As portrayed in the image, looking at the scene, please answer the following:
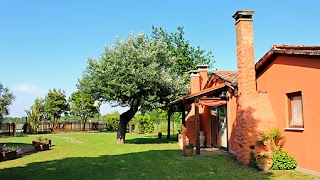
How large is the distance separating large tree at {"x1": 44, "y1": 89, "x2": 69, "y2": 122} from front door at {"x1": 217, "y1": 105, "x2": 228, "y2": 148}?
114 ft

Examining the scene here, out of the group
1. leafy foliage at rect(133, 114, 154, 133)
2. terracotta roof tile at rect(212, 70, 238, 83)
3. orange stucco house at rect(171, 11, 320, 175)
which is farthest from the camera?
leafy foliage at rect(133, 114, 154, 133)

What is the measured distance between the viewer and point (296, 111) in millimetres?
9930

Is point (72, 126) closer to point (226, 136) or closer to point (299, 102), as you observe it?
point (226, 136)

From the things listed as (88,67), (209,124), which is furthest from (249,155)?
(88,67)

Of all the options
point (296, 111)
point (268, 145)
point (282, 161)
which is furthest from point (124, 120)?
point (296, 111)

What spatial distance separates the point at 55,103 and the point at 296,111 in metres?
41.4

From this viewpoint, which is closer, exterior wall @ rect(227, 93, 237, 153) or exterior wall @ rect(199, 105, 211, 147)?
exterior wall @ rect(227, 93, 237, 153)

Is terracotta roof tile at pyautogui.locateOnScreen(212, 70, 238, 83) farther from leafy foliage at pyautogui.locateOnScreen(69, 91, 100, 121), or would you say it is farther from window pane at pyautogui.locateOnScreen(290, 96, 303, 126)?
leafy foliage at pyautogui.locateOnScreen(69, 91, 100, 121)

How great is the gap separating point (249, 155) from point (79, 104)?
127ft

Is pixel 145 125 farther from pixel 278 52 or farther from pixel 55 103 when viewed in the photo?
pixel 278 52

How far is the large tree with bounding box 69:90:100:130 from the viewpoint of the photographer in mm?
45750

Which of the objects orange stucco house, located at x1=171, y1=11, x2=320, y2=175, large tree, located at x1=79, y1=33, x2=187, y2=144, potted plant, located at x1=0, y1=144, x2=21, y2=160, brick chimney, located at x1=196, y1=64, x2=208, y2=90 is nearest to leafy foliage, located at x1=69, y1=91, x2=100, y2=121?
large tree, located at x1=79, y1=33, x2=187, y2=144

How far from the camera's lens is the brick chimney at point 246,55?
37.8 ft

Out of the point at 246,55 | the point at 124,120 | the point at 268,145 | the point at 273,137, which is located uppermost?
the point at 246,55
